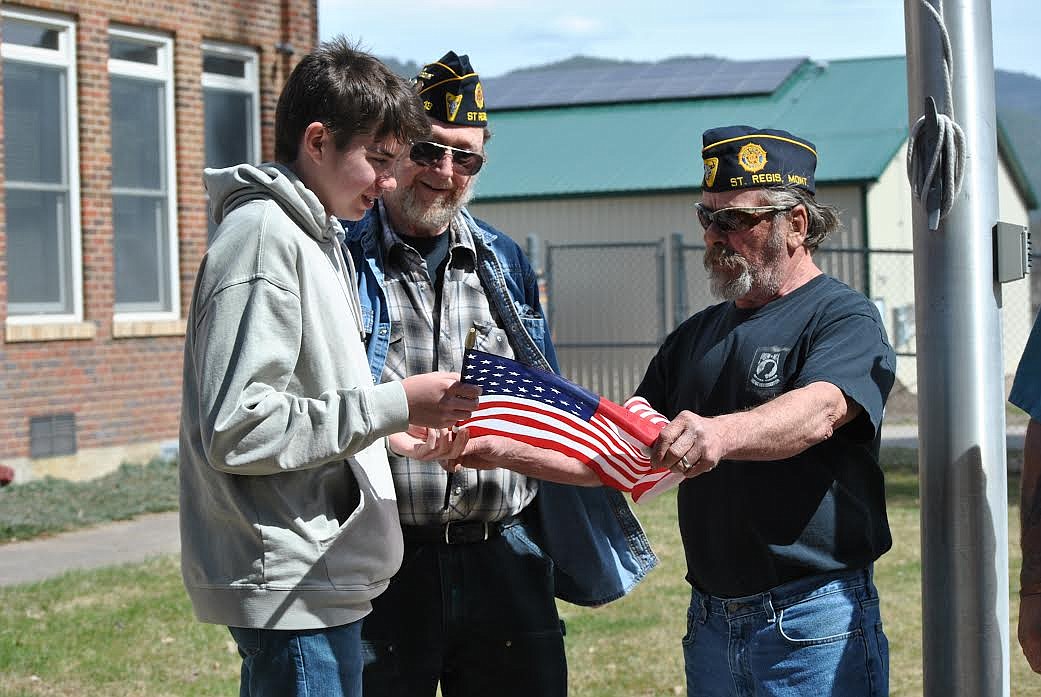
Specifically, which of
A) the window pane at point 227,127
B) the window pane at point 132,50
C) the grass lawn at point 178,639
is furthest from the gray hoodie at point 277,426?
the window pane at point 227,127

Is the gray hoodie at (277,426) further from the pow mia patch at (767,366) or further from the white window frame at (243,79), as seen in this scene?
the white window frame at (243,79)

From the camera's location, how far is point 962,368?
318cm

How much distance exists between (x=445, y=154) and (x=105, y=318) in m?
9.73

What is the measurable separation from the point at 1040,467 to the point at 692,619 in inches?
39.9

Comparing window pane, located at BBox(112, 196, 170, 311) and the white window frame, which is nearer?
window pane, located at BBox(112, 196, 170, 311)

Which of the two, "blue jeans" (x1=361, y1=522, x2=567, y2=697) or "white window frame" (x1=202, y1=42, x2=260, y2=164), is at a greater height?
"white window frame" (x1=202, y1=42, x2=260, y2=164)

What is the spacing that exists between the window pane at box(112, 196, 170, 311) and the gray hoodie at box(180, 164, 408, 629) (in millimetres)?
11014

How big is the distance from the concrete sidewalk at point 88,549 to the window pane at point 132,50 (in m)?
5.09

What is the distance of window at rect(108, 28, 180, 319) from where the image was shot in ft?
43.9

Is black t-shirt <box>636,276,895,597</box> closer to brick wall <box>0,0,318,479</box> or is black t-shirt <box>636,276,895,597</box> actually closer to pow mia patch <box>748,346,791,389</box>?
pow mia patch <box>748,346,791,389</box>

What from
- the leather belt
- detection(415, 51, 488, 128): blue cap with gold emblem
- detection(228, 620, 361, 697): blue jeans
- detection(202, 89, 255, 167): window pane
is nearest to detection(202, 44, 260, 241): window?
→ detection(202, 89, 255, 167): window pane

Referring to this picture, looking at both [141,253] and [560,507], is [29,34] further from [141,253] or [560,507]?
[560,507]

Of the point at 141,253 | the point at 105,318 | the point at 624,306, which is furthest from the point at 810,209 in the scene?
the point at 624,306

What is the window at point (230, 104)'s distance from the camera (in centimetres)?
1428
